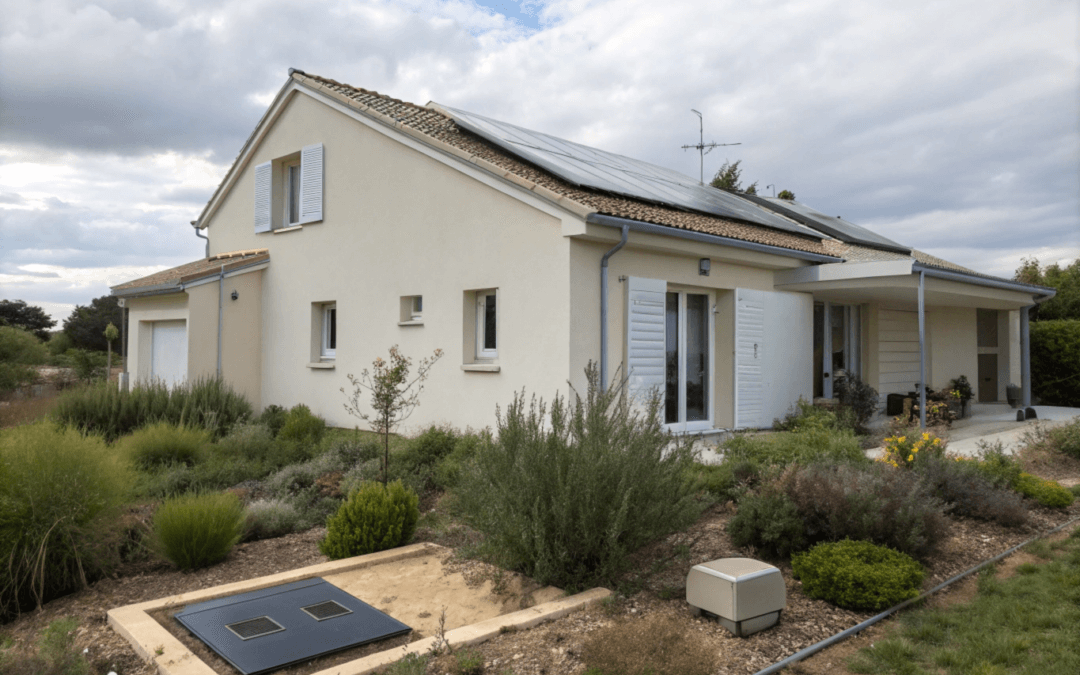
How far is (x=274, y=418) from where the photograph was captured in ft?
38.8

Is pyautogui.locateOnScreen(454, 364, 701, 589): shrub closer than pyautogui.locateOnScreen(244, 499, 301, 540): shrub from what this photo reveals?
Yes

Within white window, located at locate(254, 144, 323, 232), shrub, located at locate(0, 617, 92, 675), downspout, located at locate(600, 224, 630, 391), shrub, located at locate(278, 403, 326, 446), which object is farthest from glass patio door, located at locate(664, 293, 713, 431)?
shrub, located at locate(0, 617, 92, 675)

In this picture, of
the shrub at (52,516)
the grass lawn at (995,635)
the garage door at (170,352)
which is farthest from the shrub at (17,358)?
the grass lawn at (995,635)

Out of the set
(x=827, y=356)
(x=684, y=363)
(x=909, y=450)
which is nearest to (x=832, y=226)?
(x=827, y=356)

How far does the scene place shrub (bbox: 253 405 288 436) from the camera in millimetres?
11539

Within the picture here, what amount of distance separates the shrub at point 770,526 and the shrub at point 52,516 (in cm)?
447

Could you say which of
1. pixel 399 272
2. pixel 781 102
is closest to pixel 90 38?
pixel 399 272

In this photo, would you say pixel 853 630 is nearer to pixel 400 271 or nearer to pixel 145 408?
pixel 400 271

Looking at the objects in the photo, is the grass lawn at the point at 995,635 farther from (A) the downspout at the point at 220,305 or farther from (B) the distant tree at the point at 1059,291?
(B) the distant tree at the point at 1059,291

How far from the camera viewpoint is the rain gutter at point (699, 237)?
8.51m

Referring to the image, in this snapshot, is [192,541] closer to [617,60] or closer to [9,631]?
[9,631]

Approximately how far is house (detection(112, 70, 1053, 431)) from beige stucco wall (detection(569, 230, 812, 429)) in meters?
0.03

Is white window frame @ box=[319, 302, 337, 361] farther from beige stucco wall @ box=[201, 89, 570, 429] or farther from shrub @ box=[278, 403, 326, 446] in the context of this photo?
shrub @ box=[278, 403, 326, 446]

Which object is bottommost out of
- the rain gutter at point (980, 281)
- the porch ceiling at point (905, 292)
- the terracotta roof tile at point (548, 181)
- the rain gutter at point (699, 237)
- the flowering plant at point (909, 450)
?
the flowering plant at point (909, 450)
